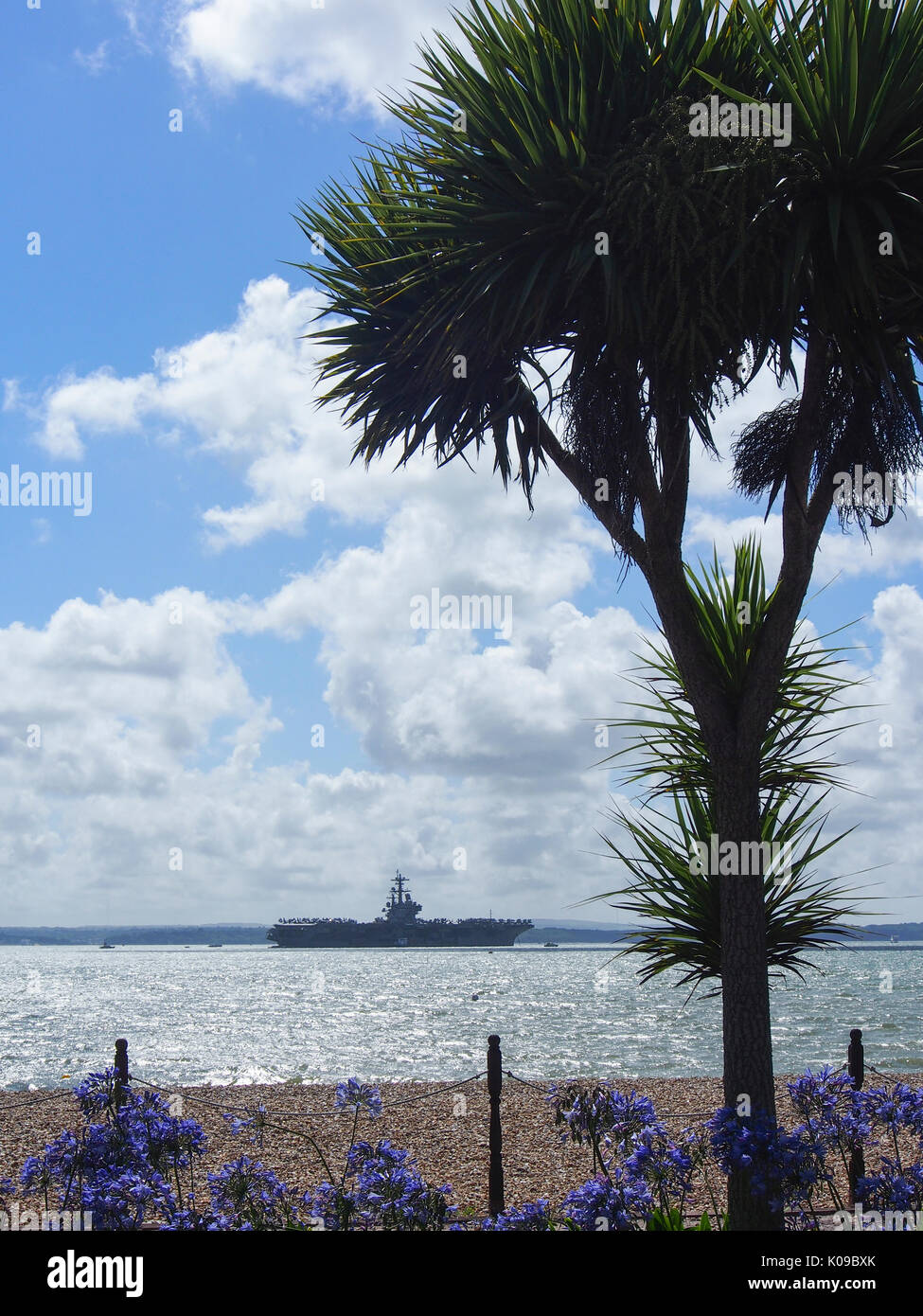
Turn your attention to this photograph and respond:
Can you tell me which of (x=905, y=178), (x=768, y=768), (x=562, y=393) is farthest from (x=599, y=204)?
(x=768, y=768)

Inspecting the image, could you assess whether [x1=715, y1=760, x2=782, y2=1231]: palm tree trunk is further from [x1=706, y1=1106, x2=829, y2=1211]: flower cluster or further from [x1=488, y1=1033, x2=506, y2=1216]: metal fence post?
[x1=488, y1=1033, x2=506, y2=1216]: metal fence post

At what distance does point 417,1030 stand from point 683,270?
124ft

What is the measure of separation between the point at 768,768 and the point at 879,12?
3.92 metres

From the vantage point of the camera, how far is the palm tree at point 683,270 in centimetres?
520

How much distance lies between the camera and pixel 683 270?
5359 millimetres

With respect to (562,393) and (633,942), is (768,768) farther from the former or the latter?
(562,393)

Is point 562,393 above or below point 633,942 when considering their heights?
above

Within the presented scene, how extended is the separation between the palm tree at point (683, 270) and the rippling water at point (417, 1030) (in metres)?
2.90

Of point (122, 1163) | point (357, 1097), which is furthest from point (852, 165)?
point (122, 1163)

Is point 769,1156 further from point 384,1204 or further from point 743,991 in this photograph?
point 384,1204

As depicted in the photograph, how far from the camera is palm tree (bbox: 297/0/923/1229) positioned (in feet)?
17.1

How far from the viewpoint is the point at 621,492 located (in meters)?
6.13

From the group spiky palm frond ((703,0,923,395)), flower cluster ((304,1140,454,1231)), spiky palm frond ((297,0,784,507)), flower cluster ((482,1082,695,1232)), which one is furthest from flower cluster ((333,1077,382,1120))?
spiky palm frond ((703,0,923,395))

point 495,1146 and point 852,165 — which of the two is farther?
point 495,1146
